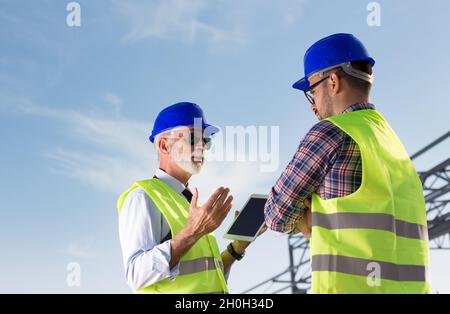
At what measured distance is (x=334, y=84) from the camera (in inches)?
127

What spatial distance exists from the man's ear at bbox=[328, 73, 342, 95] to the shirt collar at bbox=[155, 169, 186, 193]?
1.56m

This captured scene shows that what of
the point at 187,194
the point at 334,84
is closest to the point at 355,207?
the point at 334,84

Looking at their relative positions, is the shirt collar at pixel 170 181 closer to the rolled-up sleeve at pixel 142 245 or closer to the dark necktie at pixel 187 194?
the dark necktie at pixel 187 194

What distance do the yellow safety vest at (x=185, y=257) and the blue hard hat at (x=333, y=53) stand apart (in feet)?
4.26

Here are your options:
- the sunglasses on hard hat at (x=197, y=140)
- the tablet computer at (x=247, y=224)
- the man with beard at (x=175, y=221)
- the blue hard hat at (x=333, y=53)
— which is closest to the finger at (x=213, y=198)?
the man with beard at (x=175, y=221)

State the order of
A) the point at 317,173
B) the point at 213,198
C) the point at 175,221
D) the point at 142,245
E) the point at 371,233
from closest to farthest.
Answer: the point at 371,233 < the point at 317,173 < the point at 213,198 < the point at 142,245 < the point at 175,221

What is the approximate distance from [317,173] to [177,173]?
170 cm

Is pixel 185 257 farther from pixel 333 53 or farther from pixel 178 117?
pixel 333 53

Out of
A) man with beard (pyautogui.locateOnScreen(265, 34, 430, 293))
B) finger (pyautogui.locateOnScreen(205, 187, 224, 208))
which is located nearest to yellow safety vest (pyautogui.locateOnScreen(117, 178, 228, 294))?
finger (pyautogui.locateOnScreen(205, 187, 224, 208))

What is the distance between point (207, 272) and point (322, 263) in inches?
A: 49.8

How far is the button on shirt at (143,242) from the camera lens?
11.8ft

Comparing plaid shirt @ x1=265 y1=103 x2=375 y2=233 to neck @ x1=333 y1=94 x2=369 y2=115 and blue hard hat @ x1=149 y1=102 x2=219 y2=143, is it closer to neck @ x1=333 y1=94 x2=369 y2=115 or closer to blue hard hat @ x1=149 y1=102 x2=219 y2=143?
neck @ x1=333 y1=94 x2=369 y2=115
